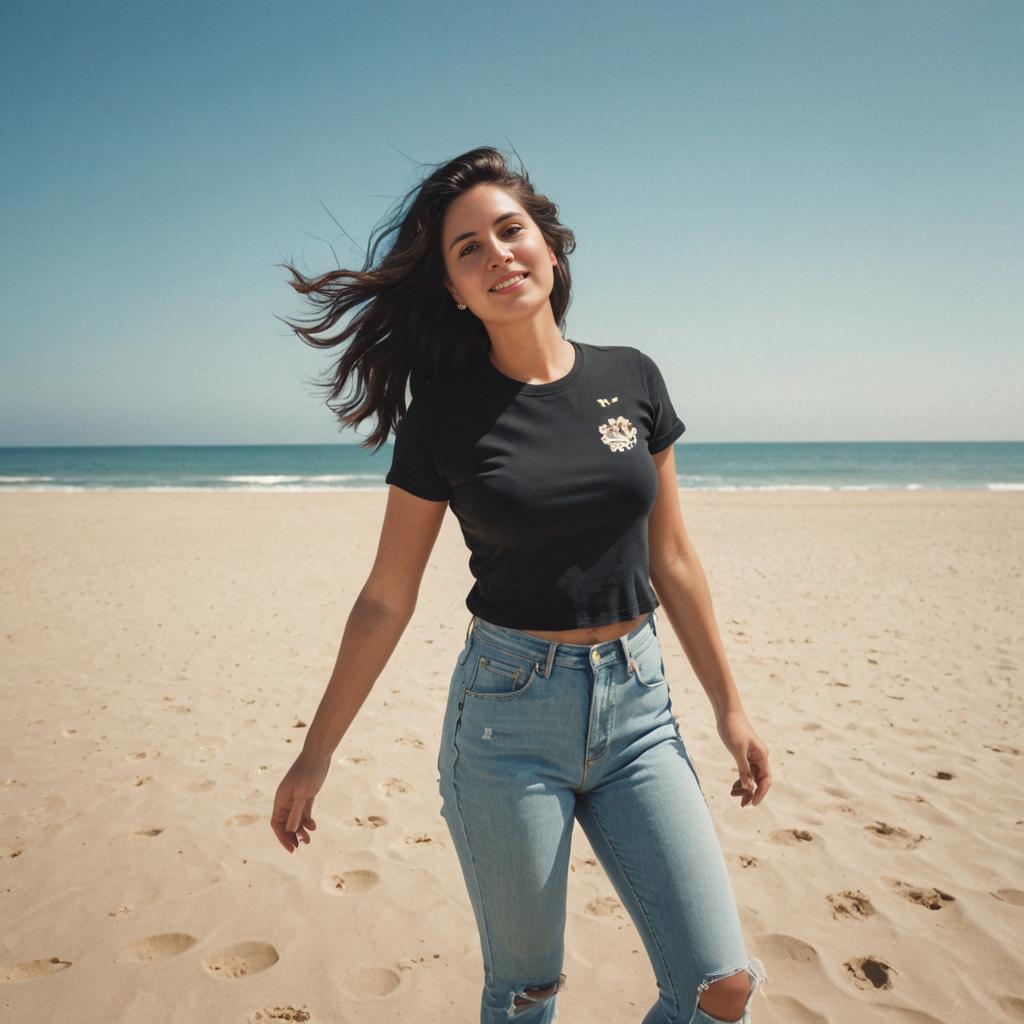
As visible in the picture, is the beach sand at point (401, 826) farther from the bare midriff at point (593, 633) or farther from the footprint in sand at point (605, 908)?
the bare midriff at point (593, 633)

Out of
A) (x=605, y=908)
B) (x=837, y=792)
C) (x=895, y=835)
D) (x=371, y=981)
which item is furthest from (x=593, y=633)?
(x=837, y=792)

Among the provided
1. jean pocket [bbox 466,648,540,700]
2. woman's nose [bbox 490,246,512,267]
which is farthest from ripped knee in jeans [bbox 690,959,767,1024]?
woman's nose [bbox 490,246,512,267]

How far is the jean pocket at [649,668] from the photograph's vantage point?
1.77 metres

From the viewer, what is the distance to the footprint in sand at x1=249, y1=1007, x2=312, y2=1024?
2.55 meters

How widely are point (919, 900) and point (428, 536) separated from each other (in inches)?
119

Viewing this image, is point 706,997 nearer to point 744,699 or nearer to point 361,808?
point 361,808

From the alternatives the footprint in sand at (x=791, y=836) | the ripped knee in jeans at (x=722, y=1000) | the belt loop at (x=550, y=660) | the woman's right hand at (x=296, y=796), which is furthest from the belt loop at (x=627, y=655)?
the footprint in sand at (x=791, y=836)

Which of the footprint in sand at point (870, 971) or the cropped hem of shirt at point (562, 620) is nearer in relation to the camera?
the cropped hem of shirt at point (562, 620)

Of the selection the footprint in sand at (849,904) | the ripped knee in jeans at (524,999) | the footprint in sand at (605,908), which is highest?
the ripped knee in jeans at (524,999)

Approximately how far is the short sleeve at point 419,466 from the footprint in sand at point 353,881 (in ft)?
7.99

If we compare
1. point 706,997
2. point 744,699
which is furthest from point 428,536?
point 744,699

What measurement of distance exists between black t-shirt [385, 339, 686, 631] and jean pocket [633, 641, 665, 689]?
11 centimetres

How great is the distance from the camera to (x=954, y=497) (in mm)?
27328

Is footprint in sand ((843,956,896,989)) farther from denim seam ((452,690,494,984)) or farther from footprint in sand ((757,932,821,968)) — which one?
denim seam ((452,690,494,984))
